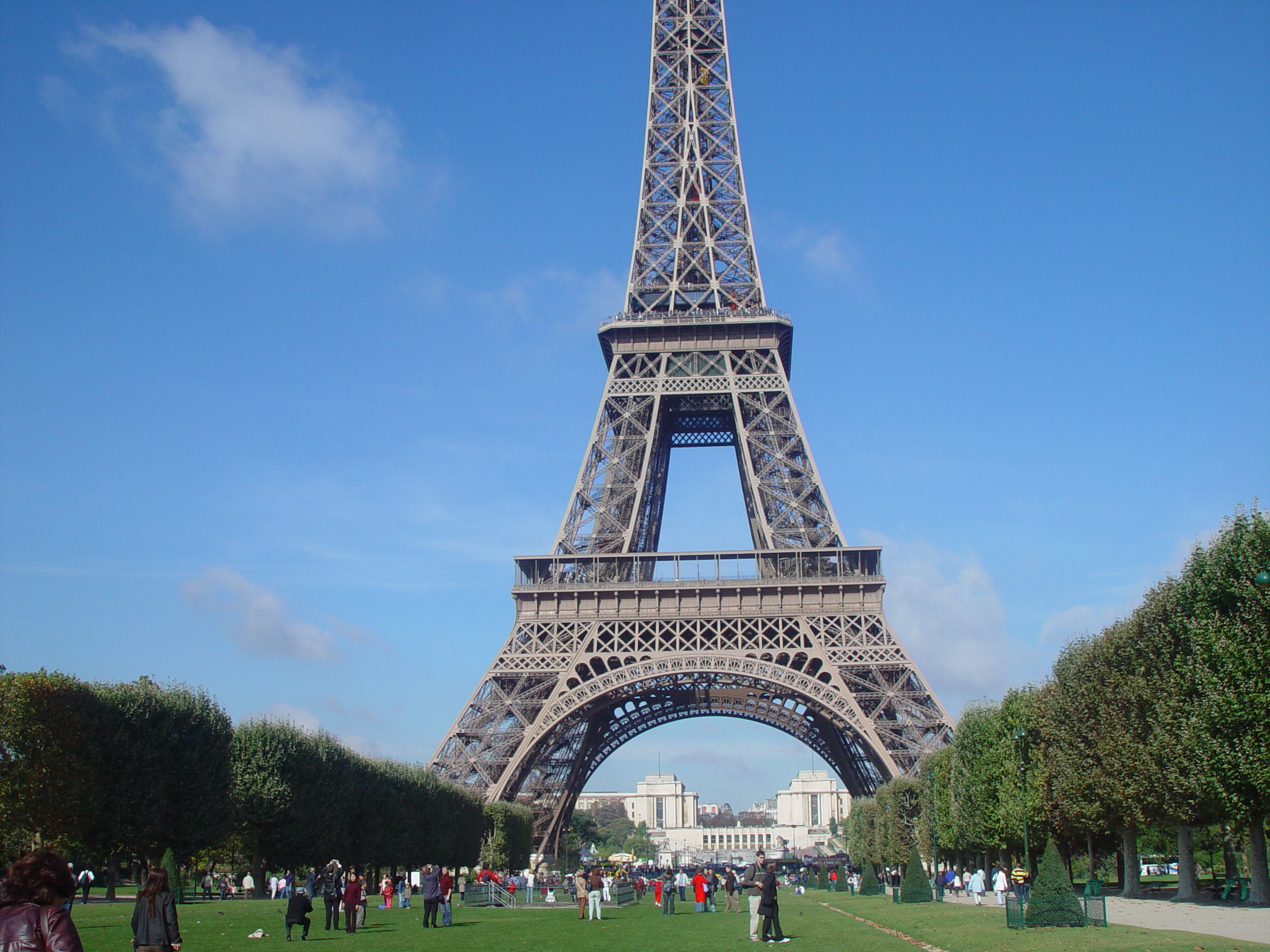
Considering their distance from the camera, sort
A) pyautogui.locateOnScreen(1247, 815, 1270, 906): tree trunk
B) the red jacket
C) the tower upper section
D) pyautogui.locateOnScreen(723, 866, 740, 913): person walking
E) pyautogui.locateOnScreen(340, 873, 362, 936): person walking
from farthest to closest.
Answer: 1. the tower upper section
2. pyautogui.locateOnScreen(723, 866, 740, 913): person walking
3. pyautogui.locateOnScreen(1247, 815, 1270, 906): tree trunk
4. pyautogui.locateOnScreen(340, 873, 362, 936): person walking
5. the red jacket

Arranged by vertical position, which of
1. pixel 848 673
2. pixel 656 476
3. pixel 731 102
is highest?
pixel 731 102

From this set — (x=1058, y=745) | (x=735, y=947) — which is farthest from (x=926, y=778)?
(x=735, y=947)

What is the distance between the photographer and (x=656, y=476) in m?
67.3

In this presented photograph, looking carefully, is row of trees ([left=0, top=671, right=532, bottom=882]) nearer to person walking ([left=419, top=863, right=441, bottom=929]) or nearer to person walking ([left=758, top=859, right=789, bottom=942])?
person walking ([left=419, top=863, right=441, bottom=929])

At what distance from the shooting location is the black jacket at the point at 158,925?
11.6 meters

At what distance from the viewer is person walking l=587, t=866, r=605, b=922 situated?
34.6 m

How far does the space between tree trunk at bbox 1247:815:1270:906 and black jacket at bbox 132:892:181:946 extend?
97.2ft

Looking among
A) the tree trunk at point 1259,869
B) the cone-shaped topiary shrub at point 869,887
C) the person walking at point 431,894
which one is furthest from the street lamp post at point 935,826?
the person walking at point 431,894

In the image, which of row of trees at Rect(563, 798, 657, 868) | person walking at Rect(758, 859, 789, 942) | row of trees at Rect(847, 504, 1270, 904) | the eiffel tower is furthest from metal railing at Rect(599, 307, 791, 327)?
row of trees at Rect(563, 798, 657, 868)

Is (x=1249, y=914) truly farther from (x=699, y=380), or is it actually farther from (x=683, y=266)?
(x=683, y=266)

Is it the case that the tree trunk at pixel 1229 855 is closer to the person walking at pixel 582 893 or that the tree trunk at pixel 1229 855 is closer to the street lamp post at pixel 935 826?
the street lamp post at pixel 935 826

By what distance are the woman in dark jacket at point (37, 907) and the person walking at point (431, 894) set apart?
2372cm

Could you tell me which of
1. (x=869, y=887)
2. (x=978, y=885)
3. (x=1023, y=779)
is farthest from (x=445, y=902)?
(x=869, y=887)

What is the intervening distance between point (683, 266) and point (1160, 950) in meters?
51.4
